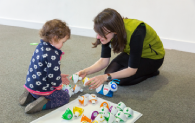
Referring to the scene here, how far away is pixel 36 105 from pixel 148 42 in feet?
2.62

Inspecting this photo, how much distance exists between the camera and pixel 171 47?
86.1 inches

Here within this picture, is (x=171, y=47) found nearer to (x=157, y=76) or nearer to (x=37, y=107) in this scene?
(x=157, y=76)

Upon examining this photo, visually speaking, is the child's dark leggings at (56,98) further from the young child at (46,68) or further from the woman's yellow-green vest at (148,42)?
the woman's yellow-green vest at (148,42)

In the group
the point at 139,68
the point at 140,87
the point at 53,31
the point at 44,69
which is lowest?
the point at 140,87

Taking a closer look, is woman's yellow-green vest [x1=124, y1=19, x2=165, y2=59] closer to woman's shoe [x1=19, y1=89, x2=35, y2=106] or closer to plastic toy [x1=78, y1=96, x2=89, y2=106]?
plastic toy [x1=78, y1=96, x2=89, y2=106]

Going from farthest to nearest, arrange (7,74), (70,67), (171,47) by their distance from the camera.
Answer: (171,47) < (70,67) < (7,74)

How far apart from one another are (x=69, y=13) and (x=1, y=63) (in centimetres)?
141

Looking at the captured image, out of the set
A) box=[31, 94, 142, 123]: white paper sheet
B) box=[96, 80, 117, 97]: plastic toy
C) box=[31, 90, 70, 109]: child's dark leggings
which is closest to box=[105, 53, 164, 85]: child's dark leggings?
box=[96, 80, 117, 97]: plastic toy

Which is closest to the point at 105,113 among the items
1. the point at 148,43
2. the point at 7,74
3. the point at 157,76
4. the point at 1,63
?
the point at 148,43

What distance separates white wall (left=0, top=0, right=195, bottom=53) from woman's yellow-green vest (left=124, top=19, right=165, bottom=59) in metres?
0.84

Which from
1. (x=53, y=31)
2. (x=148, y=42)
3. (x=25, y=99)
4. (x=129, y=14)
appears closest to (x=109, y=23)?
(x=53, y=31)

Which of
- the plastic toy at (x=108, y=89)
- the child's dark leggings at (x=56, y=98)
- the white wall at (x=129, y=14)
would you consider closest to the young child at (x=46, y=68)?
the child's dark leggings at (x=56, y=98)

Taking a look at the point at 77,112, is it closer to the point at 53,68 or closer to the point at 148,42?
the point at 53,68

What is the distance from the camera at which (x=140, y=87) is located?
132 centimetres
